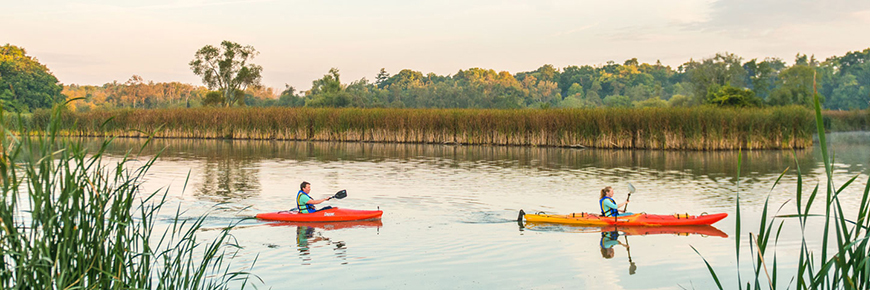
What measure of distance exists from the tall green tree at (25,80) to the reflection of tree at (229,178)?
41585 mm

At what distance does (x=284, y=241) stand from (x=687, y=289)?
4815 mm

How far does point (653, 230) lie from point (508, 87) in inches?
3143

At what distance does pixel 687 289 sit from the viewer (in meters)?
7.03

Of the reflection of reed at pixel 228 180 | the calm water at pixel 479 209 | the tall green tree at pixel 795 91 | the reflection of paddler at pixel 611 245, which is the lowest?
the reflection of paddler at pixel 611 245

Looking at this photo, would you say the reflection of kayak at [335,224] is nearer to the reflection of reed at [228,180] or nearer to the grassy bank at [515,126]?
the reflection of reed at [228,180]

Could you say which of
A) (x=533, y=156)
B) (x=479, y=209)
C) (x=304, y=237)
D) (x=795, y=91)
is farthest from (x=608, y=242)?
(x=795, y=91)

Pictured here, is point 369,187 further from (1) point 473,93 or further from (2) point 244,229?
(1) point 473,93

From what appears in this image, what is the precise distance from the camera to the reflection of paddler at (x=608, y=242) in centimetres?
892

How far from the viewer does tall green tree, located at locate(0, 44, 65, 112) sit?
58594 millimetres

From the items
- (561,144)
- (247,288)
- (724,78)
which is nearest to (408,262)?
(247,288)

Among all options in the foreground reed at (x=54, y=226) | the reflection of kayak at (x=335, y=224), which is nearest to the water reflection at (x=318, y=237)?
the reflection of kayak at (x=335, y=224)

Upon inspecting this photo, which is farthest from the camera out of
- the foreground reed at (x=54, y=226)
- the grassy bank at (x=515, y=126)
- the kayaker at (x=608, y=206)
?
the grassy bank at (x=515, y=126)

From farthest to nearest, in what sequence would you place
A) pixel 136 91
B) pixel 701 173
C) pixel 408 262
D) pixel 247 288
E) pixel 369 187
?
pixel 136 91, pixel 701 173, pixel 369 187, pixel 408 262, pixel 247 288

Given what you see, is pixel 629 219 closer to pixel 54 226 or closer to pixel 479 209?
pixel 479 209
